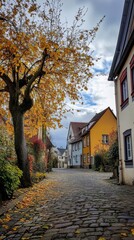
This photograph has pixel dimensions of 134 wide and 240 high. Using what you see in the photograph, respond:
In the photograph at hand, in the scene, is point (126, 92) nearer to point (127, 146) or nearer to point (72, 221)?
point (127, 146)

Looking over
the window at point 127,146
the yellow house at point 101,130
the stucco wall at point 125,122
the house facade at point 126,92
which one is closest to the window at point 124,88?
the house facade at point 126,92

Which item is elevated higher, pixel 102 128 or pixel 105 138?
pixel 102 128

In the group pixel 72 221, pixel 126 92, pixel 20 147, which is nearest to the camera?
pixel 72 221

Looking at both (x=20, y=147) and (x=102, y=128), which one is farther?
(x=102, y=128)

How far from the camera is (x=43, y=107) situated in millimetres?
16625

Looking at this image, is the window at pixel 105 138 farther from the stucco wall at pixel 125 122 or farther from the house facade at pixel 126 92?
the stucco wall at pixel 125 122

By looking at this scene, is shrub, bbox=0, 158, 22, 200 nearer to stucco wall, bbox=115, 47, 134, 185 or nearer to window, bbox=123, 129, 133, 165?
stucco wall, bbox=115, 47, 134, 185

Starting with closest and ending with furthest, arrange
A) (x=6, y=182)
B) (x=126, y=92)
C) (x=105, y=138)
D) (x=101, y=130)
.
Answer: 1. (x=6, y=182)
2. (x=126, y=92)
3. (x=101, y=130)
4. (x=105, y=138)

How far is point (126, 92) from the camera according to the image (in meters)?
14.1

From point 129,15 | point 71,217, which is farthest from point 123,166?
point 71,217

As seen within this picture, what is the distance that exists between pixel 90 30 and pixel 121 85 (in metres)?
3.67

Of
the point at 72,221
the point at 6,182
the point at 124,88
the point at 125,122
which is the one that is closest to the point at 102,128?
the point at 124,88

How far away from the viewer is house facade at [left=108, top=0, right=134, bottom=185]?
1267 centimetres

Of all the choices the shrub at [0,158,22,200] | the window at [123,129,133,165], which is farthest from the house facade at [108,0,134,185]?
the shrub at [0,158,22,200]
